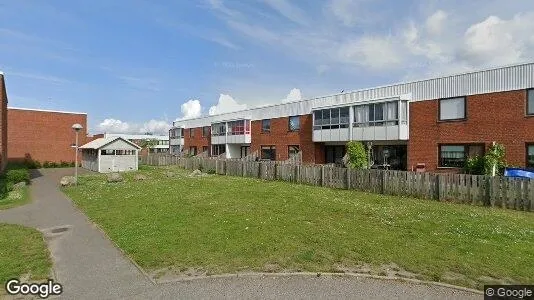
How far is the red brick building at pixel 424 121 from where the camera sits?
18.2 metres

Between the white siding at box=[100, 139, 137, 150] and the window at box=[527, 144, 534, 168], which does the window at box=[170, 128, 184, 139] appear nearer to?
the white siding at box=[100, 139, 137, 150]

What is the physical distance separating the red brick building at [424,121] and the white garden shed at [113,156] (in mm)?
15798

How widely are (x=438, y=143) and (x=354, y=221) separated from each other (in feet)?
46.0

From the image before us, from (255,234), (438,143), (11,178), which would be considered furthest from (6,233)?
(438,143)

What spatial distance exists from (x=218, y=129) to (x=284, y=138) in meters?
13.0

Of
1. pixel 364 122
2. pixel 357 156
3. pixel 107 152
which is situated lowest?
pixel 357 156

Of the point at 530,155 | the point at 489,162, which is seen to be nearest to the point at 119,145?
the point at 489,162

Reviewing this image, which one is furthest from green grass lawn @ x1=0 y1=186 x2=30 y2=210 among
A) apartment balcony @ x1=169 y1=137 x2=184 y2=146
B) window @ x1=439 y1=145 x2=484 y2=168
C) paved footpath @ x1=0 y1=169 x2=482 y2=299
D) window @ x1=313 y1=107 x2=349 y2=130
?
apartment balcony @ x1=169 y1=137 x2=184 y2=146

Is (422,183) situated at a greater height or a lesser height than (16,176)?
greater

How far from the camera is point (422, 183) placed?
48.6ft

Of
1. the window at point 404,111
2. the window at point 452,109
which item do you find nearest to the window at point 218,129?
the window at point 404,111

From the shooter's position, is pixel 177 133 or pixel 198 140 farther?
pixel 177 133

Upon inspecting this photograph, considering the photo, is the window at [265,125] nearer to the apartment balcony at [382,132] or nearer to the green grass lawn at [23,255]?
the apartment balcony at [382,132]

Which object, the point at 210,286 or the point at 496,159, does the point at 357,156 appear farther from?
the point at 210,286
